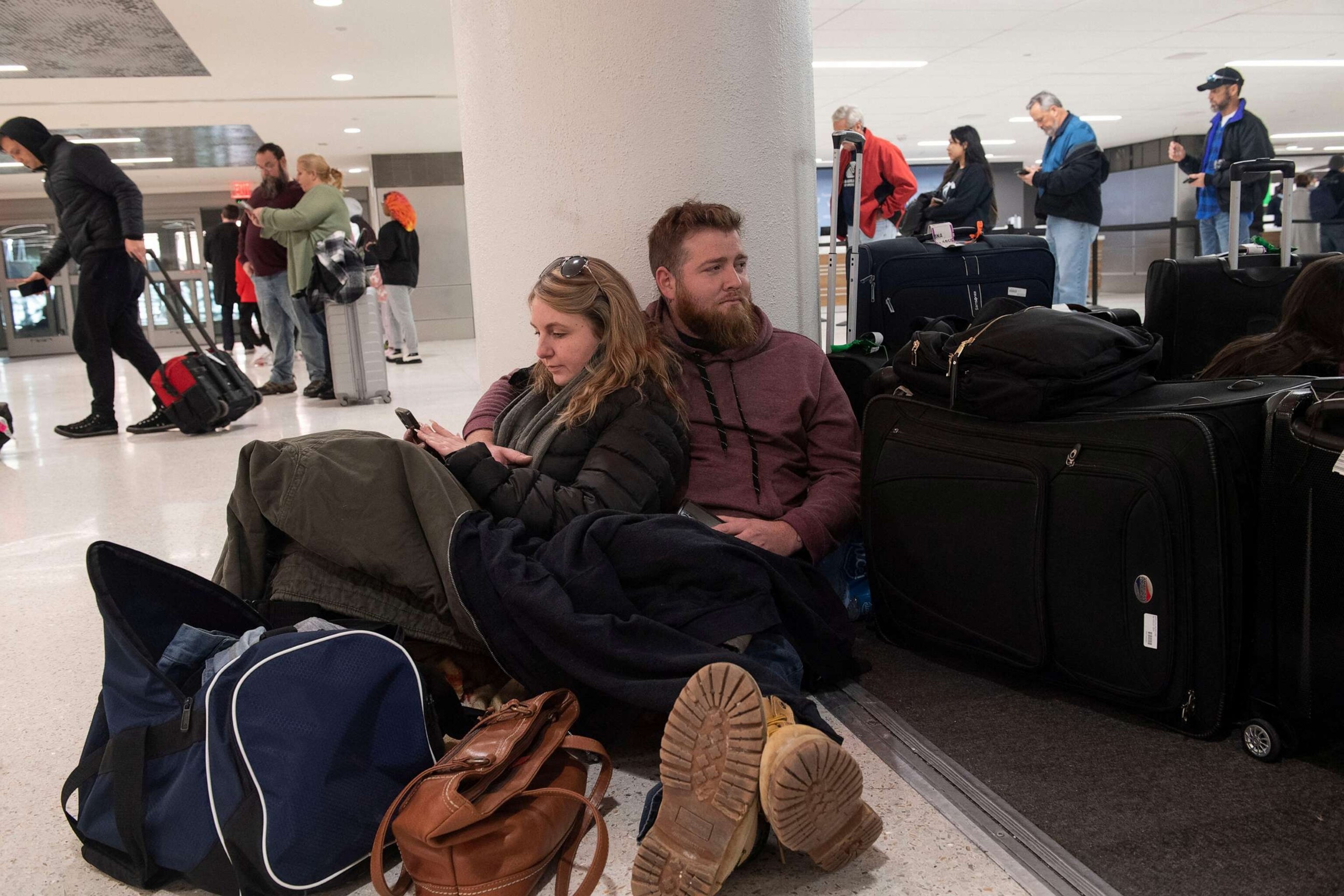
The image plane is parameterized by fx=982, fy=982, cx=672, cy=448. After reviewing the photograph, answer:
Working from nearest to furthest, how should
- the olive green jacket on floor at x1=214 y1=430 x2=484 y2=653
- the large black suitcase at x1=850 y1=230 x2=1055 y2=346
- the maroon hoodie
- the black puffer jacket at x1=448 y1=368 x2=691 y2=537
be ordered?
the olive green jacket on floor at x1=214 y1=430 x2=484 y2=653 → the black puffer jacket at x1=448 y1=368 x2=691 y2=537 → the maroon hoodie → the large black suitcase at x1=850 y1=230 x2=1055 y2=346

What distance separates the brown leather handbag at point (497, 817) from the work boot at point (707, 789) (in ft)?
0.28

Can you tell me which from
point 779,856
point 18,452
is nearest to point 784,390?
point 779,856

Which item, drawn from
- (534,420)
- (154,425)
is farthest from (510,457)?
(154,425)

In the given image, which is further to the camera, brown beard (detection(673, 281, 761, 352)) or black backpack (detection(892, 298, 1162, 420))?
brown beard (detection(673, 281, 761, 352))

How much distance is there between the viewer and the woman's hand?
1.84m

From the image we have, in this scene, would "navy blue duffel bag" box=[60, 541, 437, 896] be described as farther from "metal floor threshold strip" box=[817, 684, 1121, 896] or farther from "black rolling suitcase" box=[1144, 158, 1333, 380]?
"black rolling suitcase" box=[1144, 158, 1333, 380]

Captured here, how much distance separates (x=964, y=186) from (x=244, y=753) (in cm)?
567

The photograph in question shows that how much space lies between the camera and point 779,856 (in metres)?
1.32

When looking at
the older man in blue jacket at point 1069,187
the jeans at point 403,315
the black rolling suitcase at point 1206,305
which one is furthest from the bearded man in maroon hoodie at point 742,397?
the jeans at point 403,315

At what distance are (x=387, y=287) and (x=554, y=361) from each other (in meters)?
7.99

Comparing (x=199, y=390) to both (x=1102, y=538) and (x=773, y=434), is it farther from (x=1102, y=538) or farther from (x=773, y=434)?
(x=1102, y=538)

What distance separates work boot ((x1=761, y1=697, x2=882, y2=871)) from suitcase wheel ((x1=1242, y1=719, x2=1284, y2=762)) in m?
0.67

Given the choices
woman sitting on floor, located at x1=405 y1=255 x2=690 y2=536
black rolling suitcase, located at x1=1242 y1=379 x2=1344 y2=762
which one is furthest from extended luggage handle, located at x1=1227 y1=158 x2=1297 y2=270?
woman sitting on floor, located at x1=405 y1=255 x2=690 y2=536

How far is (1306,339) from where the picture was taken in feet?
6.59
